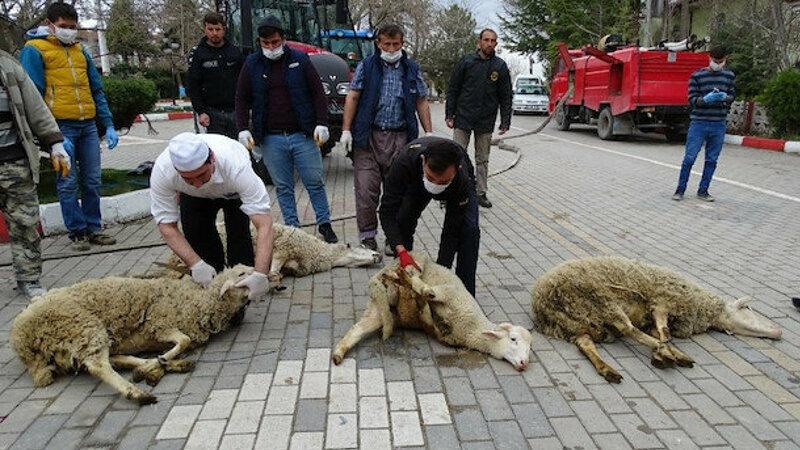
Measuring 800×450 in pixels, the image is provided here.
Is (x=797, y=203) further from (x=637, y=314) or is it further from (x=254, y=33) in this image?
(x=254, y=33)

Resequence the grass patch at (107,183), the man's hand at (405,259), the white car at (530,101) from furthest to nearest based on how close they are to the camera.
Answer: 1. the white car at (530,101)
2. the grass patch at (107,183)
3. the man's hand at (405,259)

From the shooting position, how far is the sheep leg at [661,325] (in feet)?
11.7

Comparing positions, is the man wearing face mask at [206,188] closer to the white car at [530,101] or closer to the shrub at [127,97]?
the shrub at [127,97]

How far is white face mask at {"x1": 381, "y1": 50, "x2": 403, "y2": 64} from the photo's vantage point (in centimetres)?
536

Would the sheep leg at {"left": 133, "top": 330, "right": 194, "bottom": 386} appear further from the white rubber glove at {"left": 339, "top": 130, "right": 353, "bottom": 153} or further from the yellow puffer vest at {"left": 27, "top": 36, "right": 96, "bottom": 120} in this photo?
the yellow puffer vest at {"left": 27, "top": 36, "right": 96, "bottom": 120}

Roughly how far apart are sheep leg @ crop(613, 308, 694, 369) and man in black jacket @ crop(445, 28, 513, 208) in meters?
4.01

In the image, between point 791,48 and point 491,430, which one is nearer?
point 491,430

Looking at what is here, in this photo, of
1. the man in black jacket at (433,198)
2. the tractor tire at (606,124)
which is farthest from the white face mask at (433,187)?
the tractor tire at (606,124)

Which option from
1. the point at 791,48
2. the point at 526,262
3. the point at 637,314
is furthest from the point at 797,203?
the point at 791,48

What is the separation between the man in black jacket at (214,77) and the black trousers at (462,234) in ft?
10.7

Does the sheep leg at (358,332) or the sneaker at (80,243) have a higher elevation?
the sneaker at (80,243)

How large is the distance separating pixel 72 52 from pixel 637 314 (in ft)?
18.2

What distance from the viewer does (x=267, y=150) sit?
564 cm

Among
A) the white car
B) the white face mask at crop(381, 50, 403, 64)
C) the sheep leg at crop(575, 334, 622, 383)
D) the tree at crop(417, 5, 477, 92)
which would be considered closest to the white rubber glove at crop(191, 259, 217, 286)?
the sheep leg at crop(575, 334, 622, 383)
